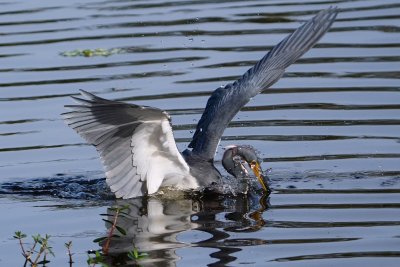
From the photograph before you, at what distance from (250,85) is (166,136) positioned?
162 centimetres

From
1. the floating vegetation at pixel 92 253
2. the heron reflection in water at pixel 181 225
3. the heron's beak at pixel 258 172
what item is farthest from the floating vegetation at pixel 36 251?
the heron's beak at pixel 258 172

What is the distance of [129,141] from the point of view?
9.22 metres

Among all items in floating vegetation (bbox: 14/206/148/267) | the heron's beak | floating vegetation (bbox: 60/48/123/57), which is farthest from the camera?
floating vegetation (bbox: 60/48/123/57)

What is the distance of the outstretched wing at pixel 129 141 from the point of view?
8797mm

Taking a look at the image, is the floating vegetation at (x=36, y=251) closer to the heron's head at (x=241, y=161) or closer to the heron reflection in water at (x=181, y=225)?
the heron reflection in water at (x=181, y=225)

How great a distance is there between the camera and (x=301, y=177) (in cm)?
962

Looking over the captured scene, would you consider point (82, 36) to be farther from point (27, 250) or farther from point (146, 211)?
point (27, 250)

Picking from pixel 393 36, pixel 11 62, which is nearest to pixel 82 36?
pixel 11 62

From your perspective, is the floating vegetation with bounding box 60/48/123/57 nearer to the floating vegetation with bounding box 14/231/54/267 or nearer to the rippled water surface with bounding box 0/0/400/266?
the rippled water surface with bounding box 0/0/400/266

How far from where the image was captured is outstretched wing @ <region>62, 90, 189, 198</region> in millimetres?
8797

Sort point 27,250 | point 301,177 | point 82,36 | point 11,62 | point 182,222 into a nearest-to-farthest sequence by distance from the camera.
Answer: point 27,250, point 182,222, point 301,177, point 11,62, point 82,36

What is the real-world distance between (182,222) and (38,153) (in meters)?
2.17

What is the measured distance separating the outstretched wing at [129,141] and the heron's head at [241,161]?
536mm

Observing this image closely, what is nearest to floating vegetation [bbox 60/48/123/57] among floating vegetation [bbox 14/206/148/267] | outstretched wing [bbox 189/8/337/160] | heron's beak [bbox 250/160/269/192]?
outstretched wing [bbox 189/8/337/160]
